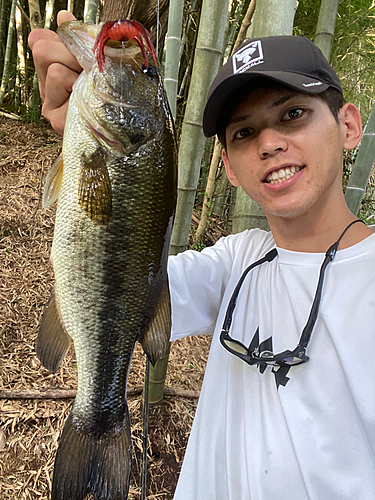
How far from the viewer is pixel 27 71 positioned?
20.1 ft

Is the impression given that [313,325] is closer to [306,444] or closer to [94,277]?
[306,444]

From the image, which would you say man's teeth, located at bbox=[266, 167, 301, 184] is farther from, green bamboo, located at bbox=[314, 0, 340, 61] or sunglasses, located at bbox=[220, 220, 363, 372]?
green bamboo, located at bbox=[314, 0, 340, 61]

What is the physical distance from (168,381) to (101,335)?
2.09 metres

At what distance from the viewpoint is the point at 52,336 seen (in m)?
1.16

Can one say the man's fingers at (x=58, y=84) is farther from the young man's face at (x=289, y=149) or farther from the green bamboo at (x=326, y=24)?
the green bamboo at (x=326, y=24)

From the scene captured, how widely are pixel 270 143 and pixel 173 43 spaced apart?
3.64 feet

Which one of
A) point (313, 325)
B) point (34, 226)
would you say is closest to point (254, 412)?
point (313, 325)

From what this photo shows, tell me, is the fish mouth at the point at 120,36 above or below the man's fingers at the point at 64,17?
below

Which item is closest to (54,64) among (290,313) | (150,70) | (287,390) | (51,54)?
(51,54)

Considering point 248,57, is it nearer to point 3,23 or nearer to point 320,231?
point 320,231

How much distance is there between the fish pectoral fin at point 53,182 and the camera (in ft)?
3.74

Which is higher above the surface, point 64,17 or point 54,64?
point 64,17

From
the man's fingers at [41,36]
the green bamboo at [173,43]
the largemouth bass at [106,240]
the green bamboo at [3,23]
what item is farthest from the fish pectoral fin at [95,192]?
the green bamboo at [3,23]

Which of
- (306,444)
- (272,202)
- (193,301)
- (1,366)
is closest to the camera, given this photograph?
(306,444)
